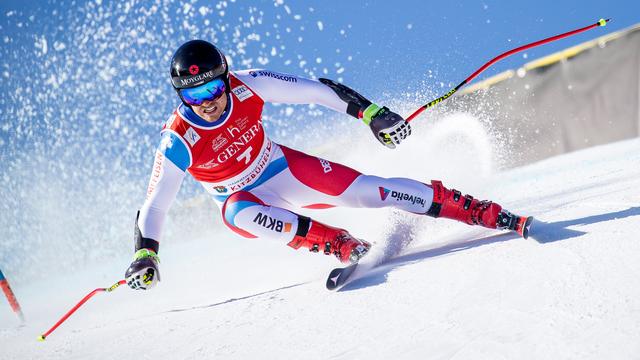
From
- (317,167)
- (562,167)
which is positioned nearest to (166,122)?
(317,167)

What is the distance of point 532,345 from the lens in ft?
5.93

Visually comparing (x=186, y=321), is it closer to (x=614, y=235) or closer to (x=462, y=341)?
(x=462, y=341)

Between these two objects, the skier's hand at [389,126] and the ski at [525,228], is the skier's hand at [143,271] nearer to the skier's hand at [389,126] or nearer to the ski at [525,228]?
the skier's hand at [389,126]

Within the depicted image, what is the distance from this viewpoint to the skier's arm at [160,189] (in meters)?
3.16

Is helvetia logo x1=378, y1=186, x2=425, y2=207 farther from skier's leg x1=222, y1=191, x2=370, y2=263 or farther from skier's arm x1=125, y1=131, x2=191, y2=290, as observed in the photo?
skier's arm x1=125, y1=131, x2=191, y2=290

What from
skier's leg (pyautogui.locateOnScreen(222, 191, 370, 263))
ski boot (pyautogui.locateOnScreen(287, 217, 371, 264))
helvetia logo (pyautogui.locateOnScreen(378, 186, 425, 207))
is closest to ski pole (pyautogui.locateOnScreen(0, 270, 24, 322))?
skier's leg (pyautogui.locateOnScreen(222, 191, 370, 263))

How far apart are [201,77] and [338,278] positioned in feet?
4.37

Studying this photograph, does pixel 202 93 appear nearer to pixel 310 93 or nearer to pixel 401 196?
pixel 310 93

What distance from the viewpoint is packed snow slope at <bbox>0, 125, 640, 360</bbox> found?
1929 millimetres

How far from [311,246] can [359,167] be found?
338cm

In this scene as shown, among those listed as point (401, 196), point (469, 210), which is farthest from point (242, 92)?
point (469, 210)

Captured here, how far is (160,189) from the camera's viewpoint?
10.6ft

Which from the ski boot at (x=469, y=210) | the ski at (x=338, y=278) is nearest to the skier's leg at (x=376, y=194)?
the ski boot at (x=469, y=210)

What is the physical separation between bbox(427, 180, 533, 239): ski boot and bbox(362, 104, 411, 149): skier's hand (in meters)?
0.34
